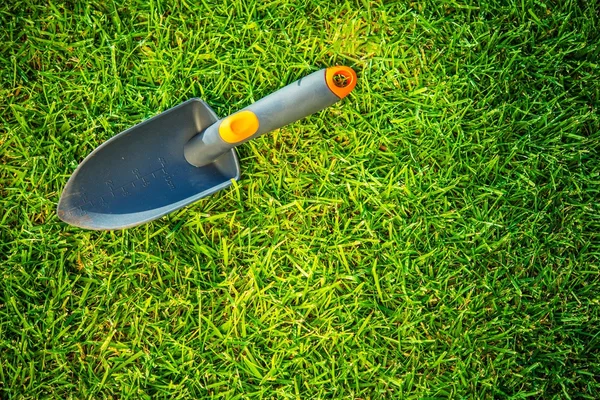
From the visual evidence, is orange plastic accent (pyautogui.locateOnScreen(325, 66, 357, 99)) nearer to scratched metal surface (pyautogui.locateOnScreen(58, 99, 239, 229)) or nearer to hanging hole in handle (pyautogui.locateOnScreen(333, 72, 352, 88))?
hanging hole in handle (pyautogui.locateOnScreen(333, 72, 352, 88))

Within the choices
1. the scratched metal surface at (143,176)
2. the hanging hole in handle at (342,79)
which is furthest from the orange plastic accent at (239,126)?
the hanging hole in handle at (342,79)

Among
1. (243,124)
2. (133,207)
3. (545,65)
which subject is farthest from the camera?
(545,65)

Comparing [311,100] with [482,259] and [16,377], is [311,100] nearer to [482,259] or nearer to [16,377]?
[482,259]

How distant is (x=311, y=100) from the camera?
1.39 m

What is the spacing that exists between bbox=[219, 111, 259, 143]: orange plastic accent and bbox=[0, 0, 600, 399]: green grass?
198 mm

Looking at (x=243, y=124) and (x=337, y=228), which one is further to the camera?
(x=337, y=228)

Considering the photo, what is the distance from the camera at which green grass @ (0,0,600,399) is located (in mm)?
1496

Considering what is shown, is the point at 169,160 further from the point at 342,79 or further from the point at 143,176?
the point at 342,79

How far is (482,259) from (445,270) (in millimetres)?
113

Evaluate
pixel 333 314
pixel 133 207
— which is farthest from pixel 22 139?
pixel 333 314

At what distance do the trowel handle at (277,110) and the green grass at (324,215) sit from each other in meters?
0.16

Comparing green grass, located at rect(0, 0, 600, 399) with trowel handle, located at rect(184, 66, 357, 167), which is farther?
green grass, located at rect(0, 0, 600, 399)

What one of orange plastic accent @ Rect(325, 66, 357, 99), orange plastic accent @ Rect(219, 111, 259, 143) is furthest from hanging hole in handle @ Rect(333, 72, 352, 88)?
orange plastic accent @ Rect(219, 111, 259, 143)

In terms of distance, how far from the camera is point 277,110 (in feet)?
4.52
